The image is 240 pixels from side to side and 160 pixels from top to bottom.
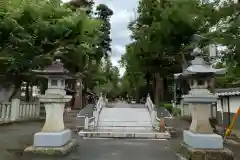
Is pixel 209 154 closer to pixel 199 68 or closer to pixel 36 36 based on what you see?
pixel 199 68

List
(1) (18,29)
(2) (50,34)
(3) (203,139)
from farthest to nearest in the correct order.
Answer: (2) (50,34)
(1) (18,29)
(3) (203,139)

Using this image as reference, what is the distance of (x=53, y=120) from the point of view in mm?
10977

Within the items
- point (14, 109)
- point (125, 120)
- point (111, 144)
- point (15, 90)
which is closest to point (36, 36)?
point (15, 90)

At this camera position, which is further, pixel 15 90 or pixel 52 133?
pixel 15 90

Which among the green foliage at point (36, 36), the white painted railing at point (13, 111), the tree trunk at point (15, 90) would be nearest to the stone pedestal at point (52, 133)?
the green foliage at point (36, 36)

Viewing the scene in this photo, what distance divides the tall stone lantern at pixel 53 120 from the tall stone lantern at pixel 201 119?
510 cm

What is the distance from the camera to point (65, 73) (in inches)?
442

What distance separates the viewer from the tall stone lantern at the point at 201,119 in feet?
32.3

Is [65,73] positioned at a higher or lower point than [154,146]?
higher

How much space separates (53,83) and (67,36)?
40.2ft

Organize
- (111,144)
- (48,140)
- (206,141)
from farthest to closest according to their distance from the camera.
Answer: (111,144)
(48,140)
(206,141)

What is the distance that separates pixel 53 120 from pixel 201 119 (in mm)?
6078

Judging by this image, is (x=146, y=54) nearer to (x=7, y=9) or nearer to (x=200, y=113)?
(x=7, y=9)

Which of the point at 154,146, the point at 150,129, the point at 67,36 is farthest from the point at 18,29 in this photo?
the point at 154,146
